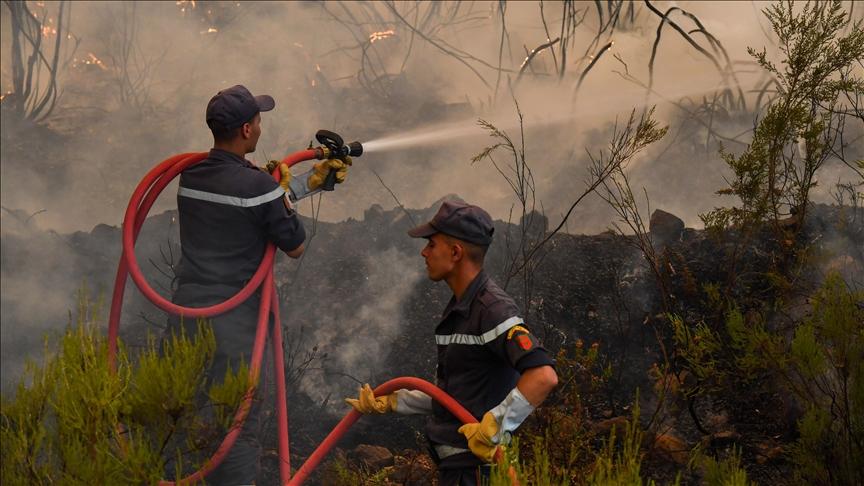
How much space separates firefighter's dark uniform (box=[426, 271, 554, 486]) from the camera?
4.07 metres

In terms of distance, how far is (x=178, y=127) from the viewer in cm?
1146

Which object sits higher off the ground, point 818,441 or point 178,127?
point 178,127

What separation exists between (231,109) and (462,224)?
1514 mm

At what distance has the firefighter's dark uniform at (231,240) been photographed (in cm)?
512

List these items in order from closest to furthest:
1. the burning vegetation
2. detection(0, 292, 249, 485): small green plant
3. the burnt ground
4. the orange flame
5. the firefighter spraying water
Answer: detection(0, 292, 249, 485): small green plant
the burning vegetation
the firefighter spraying water
the burnt ground
the orange flame

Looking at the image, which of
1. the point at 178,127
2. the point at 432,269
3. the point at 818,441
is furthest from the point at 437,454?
the point at 178,127

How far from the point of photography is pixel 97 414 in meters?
3.63

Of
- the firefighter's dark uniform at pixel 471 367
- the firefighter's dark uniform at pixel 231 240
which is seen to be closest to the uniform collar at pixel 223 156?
the firefighter's dark uniform at pixel 231 240

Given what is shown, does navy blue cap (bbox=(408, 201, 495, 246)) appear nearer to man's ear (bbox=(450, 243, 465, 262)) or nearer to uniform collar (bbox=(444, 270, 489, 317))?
man's ear (bbox=(450, 243, 465, 262))

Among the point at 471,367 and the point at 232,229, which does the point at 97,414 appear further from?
the point at 232,229

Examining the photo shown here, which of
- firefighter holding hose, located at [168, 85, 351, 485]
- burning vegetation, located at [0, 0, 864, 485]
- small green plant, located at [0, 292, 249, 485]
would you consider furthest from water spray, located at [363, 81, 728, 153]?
small green plant, located at [0, 292, 249, 485]

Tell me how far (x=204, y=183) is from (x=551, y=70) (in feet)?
18.3

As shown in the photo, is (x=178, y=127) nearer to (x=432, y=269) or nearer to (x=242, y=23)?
(x=242, y=23)

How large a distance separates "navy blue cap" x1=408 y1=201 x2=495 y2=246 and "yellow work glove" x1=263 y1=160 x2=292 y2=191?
127cm
